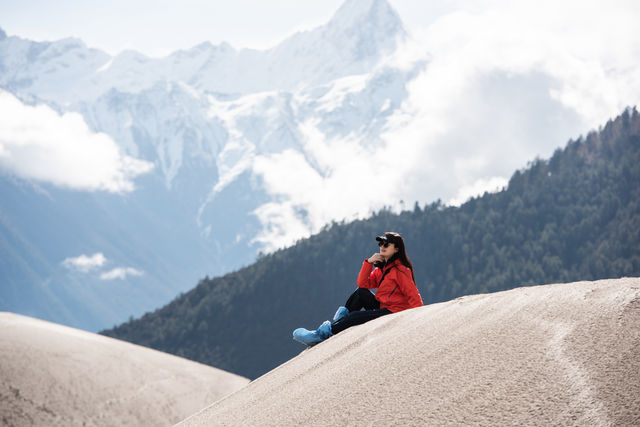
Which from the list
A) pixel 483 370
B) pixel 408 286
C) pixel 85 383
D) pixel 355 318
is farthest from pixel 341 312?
pixel 85 383

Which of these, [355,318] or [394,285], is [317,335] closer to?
[355,318]

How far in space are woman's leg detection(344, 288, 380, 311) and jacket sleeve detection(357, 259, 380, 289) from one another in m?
0.08

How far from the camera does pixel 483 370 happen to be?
4.96 metres

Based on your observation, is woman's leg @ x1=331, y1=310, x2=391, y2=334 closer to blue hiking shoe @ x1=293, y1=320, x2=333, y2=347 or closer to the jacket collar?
blue hiking shoe @ x1=293, y1=320, x2=333, y2=347

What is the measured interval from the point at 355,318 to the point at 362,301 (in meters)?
0.22

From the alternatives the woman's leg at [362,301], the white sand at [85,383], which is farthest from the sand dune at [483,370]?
the white sand at [85,383]

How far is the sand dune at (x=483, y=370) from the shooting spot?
4.28 meters

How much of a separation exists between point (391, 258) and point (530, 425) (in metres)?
3.88

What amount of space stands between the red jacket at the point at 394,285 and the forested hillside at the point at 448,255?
5780 inches

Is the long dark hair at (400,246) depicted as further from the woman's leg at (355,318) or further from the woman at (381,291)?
the woman's leg at (355,318)

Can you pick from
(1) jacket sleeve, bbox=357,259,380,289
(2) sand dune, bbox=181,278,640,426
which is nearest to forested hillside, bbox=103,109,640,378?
(1) jacket sleeve, bbox=357,259,380,289

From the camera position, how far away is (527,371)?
4711mm

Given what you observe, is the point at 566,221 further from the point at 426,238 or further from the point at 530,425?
the point at 530,425

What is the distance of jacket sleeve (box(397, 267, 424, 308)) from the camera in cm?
788
